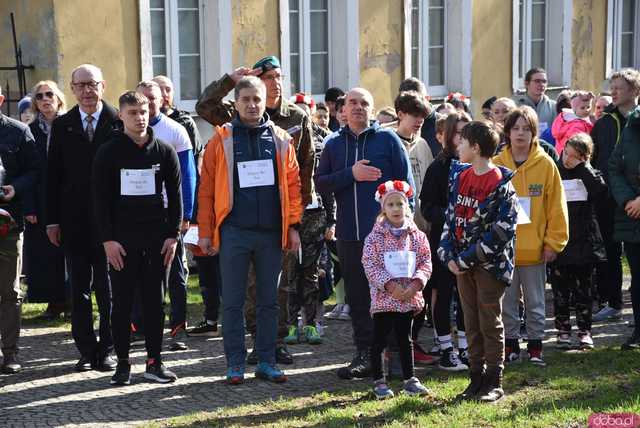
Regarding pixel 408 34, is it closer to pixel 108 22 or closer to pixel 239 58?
pixel 239 58

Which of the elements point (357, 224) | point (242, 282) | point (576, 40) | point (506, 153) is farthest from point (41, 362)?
point (576, 40)

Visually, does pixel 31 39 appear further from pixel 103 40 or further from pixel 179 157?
pixel 179 157

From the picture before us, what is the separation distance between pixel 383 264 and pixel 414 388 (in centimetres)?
83

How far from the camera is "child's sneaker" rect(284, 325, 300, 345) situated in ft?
30.7

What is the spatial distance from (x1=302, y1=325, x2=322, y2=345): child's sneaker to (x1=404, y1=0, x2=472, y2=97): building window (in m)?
8.43

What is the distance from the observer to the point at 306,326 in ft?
31.0

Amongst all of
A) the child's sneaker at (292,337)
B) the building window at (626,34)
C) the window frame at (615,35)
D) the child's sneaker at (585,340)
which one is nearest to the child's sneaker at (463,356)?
the child's sneaker at (585,340)

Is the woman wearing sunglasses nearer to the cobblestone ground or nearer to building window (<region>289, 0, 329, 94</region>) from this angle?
the cobblestone ground

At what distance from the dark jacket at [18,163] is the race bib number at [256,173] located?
188 centimetres

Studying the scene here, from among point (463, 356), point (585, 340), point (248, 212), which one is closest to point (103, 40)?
point (248, 212)

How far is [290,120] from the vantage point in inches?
338

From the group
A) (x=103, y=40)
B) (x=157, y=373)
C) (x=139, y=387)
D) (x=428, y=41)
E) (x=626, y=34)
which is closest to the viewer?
(x=139, y=387)

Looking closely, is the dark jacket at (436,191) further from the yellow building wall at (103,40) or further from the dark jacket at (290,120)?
the yellow building wall at (103,40)

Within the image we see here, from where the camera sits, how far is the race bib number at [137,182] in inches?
305
